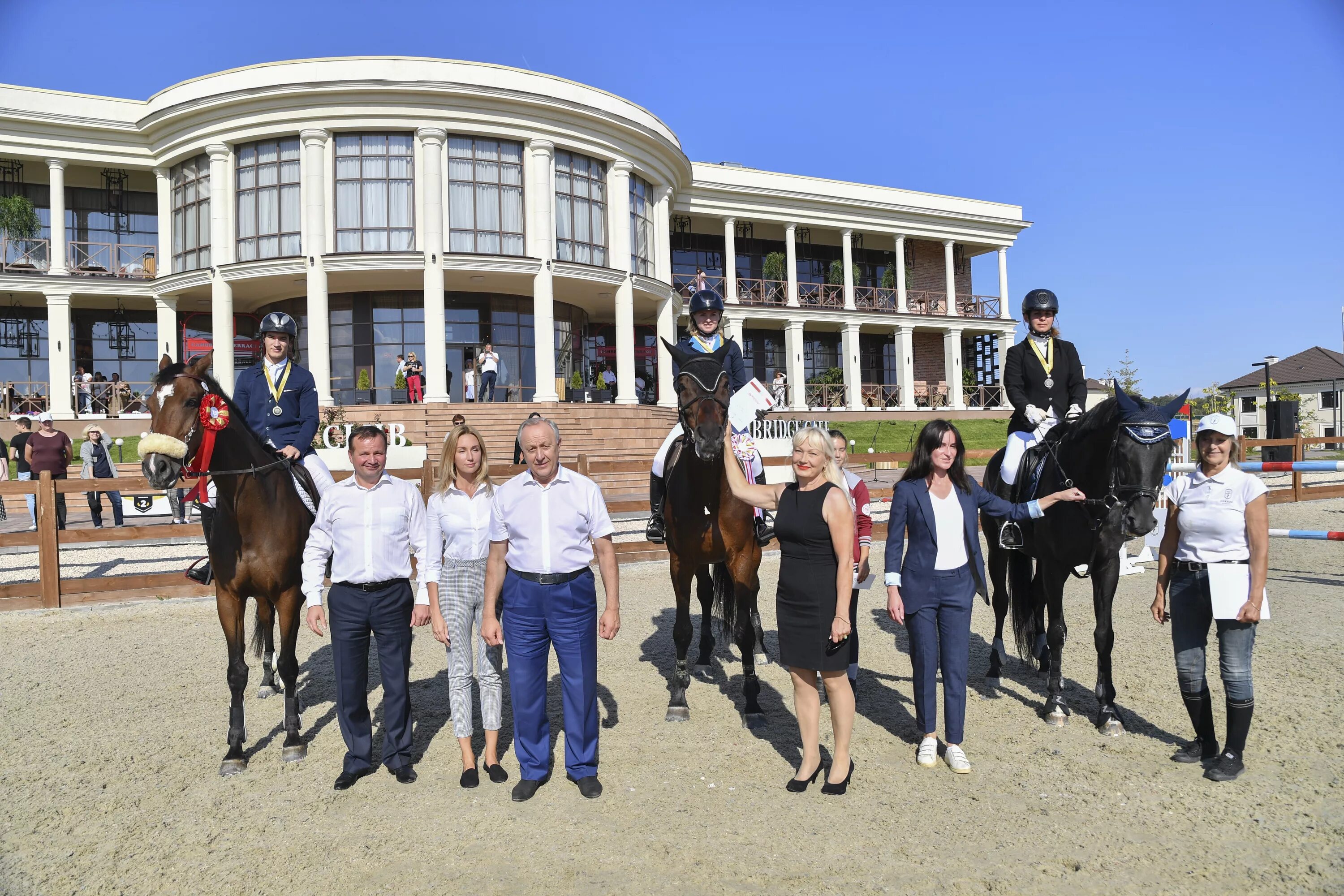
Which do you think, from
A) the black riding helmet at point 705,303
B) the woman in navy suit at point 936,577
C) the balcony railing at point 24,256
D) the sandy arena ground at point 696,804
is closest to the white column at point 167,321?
the balcony railing at point 24,256

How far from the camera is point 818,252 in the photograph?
41.3m

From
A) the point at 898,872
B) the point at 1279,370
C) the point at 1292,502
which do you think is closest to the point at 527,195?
the point at 1292,502

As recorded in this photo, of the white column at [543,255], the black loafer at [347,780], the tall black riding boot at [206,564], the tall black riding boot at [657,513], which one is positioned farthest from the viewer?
the white column at [543,255]

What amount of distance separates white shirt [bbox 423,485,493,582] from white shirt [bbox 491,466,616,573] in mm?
252

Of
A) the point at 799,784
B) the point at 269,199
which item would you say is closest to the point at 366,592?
the point at 799,784

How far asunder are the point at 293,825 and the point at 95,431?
14.7 meters

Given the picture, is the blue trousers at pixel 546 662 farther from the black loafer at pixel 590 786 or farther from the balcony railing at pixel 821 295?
the balcony railing at pixel 821 295

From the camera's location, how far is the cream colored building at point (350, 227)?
79.7ft

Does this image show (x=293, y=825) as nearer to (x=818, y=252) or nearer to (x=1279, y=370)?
(x=818, y=252)

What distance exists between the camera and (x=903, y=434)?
106 feet

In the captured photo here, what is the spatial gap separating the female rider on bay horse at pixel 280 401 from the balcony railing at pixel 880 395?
3464 cm

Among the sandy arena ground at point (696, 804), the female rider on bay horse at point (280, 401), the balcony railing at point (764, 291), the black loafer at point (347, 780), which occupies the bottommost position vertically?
the sandy arena ground at point (696, 804)

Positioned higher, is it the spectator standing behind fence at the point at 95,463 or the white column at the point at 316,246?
the white column at the point at 316,246

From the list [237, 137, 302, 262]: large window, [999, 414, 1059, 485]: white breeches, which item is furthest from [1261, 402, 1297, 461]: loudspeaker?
[237, 137, 302, 262]: large window
